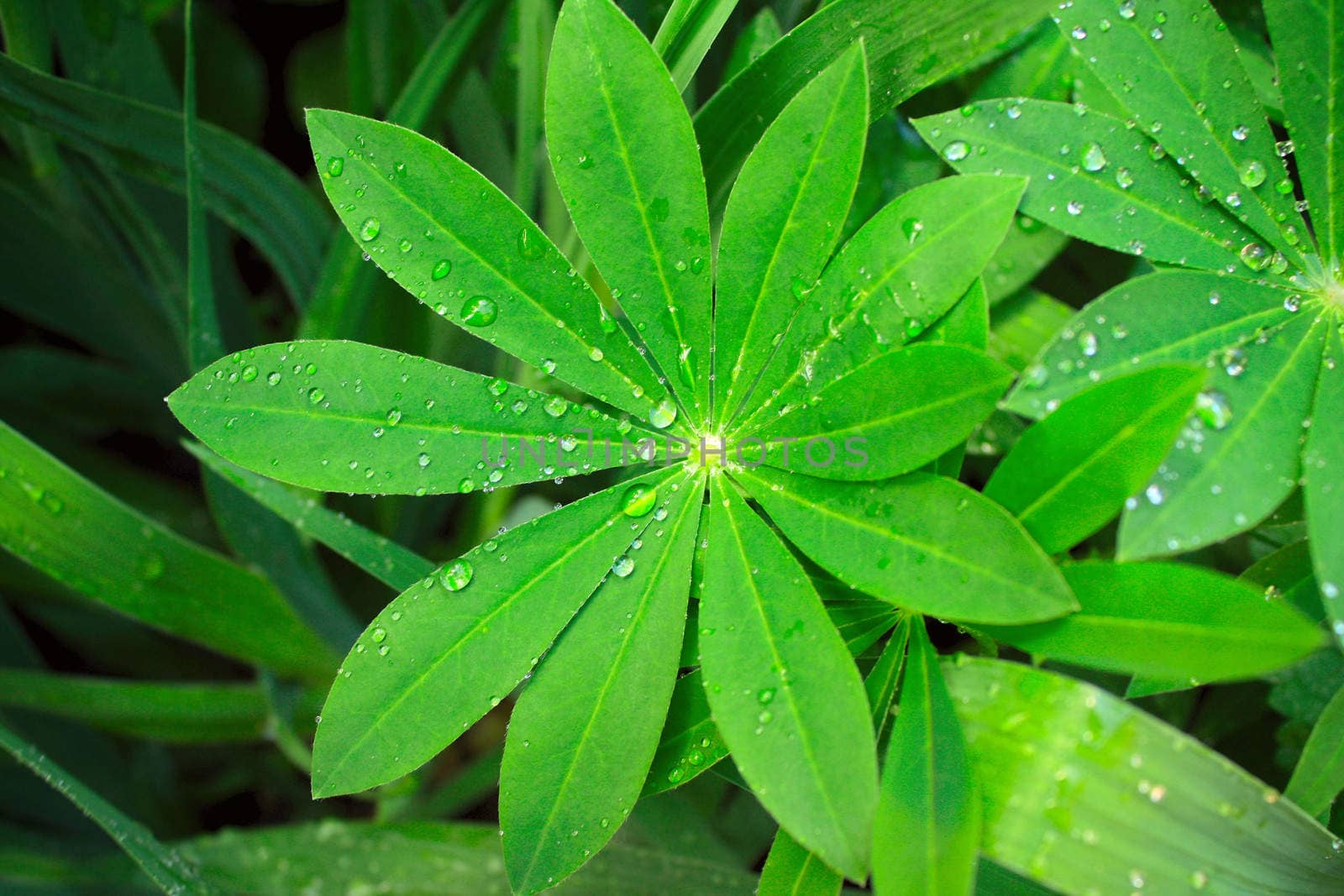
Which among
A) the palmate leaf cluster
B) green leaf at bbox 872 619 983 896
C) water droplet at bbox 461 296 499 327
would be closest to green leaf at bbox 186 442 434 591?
the palmate leaf cluster

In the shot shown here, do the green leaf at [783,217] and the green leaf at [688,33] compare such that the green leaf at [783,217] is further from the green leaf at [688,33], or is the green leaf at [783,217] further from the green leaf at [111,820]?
the green leaf at [111,820]

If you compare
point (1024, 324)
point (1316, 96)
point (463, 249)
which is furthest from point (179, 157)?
point (1316, 96)

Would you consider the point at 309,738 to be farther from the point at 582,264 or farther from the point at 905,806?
the point at 905,806

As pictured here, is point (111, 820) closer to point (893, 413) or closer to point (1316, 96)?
point (893, 413)

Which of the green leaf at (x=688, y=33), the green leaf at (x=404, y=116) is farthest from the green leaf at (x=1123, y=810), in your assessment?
the green leaf at (x=404, y=116)

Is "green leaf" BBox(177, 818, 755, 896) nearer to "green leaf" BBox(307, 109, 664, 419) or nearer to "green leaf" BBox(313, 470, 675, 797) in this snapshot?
"green leaf" BBox(313, 470, 675, 797)

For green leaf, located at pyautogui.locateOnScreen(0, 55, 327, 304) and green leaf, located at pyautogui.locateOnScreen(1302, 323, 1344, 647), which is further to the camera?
green leaf, located at pyautogui.locateOnScreen(0, 55, 327, 304)
